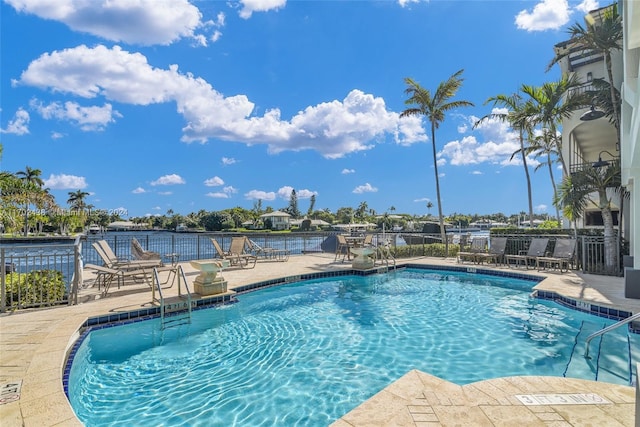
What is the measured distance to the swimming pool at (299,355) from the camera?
3098mm

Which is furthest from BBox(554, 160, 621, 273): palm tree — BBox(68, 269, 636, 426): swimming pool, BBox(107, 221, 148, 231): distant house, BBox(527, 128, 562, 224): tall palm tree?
BBox(107, 221, 148, 231): distant house

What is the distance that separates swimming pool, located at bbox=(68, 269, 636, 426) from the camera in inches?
122

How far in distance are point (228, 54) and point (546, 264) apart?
54.5ft

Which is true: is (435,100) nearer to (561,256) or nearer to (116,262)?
(561,256)

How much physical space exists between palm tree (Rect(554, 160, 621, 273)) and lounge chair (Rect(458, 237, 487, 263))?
117 inches

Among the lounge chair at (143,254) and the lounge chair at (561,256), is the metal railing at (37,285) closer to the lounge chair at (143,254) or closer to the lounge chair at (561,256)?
the lounge chair at (143,254)

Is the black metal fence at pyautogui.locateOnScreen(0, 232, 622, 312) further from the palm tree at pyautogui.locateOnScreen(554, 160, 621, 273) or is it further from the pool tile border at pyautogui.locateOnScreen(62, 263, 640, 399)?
the pool tile border at pyautogui.locateOnScreen(62, 263, 640, 399)

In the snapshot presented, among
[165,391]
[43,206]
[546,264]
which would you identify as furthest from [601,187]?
[43,206]

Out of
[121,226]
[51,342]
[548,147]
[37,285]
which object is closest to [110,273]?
[37,285]

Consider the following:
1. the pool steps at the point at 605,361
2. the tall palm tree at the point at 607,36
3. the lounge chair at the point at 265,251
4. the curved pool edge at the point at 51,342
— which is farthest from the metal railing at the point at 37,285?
the tall palm tree at the point at 607,36

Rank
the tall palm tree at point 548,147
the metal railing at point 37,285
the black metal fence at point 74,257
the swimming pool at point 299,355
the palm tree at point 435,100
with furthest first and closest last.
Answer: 1. the palm tree at point 435,100
2. the tall palm tree at point 548,147
3. the black metal fence at point 74,257
4. the metal railing at point 37,285
5. the swimming pool at point 299,355

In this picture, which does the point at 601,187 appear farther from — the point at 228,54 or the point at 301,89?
the point at 301,89

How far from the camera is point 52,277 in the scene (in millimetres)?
5676

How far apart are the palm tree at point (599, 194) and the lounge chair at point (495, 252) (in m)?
2.16
